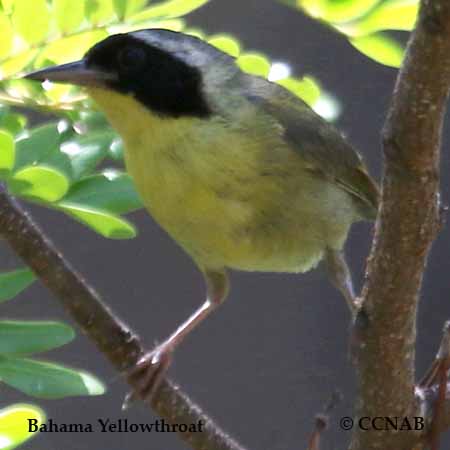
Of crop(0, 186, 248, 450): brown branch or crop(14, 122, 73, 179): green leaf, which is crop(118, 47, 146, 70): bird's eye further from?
crop(0, 186, 248, 450): brown branch

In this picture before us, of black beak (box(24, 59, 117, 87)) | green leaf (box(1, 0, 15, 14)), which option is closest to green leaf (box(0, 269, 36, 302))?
black beak (box(24, 59, 117, 87))

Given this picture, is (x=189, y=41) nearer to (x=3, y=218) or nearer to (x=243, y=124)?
(x=243, y=124)

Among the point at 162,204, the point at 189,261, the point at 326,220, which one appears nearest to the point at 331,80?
the point at 189,261

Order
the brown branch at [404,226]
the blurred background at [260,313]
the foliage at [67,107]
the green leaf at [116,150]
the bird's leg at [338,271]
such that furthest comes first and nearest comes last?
the blurred background at [260,313]
the bird's leg at [338,271]
the green leaf at [116,150]
the foliage at [67,107]
the brown branch at [404,226]

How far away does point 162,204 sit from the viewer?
2250 mm

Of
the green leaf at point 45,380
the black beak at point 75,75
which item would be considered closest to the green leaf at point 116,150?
the black beak at point 75,75

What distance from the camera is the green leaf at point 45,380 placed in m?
1.83

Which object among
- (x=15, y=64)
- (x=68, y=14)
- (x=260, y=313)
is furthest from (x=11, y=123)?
(x=260, y=313)

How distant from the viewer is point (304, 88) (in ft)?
7.15

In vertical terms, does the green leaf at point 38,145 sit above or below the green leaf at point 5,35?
below

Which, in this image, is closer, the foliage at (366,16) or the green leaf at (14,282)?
the foliage at (366,16)

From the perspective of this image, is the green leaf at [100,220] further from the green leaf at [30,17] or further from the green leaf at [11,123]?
the green leaf at [30,17]

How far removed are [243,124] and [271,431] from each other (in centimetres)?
230

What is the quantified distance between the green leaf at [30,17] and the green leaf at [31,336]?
1.63 ft
